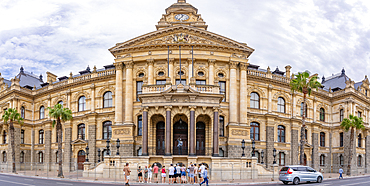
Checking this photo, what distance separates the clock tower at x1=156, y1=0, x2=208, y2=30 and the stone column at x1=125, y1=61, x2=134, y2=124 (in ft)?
24.9

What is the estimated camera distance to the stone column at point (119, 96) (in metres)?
48.1

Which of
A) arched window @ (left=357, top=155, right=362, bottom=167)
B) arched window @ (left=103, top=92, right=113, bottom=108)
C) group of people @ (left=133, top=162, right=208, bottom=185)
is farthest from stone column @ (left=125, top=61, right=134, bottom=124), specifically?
arched window @ (left=357, top=155, right=362, bottom=167)

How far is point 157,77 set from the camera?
4841 centimetres

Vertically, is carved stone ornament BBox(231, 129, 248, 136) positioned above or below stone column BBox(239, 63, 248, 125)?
below

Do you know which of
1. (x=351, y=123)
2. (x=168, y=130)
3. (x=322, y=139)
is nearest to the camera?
(x=168, y=130)

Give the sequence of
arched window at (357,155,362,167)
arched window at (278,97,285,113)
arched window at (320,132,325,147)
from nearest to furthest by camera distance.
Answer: arched window at (278,97,285,113) → arched window at (320,132,325,147) → arched window at (357,155,362,167)

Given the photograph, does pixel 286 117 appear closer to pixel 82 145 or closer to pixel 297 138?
pixel 297 138

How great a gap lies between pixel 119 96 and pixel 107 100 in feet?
21.4

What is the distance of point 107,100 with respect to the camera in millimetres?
54531

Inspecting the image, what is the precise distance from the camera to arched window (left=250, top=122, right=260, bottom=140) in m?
52.7

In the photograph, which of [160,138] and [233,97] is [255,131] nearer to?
[233,97]

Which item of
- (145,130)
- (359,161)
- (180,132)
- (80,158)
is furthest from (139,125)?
(359,161)

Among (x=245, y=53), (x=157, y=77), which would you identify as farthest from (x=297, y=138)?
(x=157, y=77)

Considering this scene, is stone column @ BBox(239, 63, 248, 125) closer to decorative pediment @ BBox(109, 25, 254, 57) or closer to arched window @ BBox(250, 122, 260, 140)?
decorative pediment @ BBox(109, 25, 254, 57)
